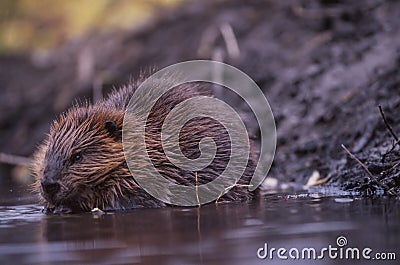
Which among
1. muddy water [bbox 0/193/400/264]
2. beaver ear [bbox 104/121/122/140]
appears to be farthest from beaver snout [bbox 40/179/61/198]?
beaver ear [bbox 104/121/122/140]

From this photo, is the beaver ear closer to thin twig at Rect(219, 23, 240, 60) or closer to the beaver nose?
the beaver nose

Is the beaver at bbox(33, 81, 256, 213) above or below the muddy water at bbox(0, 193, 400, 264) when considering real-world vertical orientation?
above

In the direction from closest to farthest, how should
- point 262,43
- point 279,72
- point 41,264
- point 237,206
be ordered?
point 41,264
point 237,206
point 279,72
point 262,43

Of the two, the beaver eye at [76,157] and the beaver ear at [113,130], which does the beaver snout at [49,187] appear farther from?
the beaver ear at [113,130]

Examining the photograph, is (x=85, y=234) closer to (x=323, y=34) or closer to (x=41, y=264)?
(x=41, y=264)

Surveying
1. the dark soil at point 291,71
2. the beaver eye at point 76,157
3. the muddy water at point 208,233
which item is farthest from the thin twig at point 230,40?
the muddy water at point 208,233

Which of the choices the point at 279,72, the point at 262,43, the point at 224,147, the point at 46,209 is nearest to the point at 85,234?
the point at 46,209

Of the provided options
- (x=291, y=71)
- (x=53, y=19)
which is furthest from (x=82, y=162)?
(x=53, y=19)
